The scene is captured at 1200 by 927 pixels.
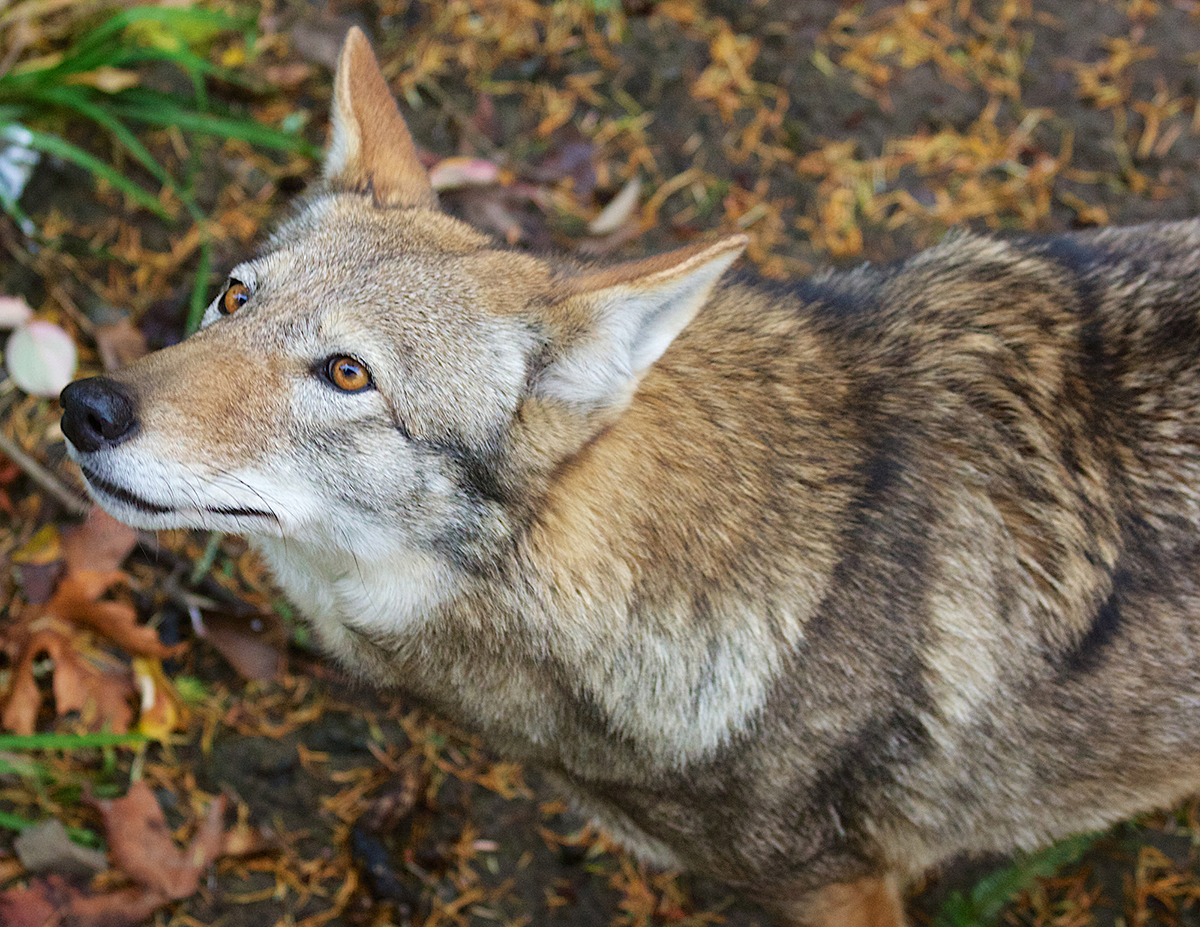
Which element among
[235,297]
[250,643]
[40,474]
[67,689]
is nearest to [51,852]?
[67,689]

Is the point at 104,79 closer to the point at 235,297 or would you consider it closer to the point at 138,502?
the point at 235,297

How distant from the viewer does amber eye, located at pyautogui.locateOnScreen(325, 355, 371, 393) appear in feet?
8.15

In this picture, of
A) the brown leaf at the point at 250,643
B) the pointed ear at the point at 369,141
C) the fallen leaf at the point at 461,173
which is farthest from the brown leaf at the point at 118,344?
the pointed ear at the point at 369,141

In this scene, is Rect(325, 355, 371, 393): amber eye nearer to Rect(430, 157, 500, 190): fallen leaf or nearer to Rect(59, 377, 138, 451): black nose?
Rect(59, 377, 138, 451): black nose

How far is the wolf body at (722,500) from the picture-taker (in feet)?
8.09

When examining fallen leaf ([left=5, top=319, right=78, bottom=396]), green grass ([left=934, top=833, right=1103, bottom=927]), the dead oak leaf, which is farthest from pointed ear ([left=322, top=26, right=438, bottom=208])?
green grass ([left=934, top=833, right=1103, bottom=927])

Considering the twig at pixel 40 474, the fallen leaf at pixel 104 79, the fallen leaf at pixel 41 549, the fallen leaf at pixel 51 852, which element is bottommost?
the fallen leaf at pixel 51 852

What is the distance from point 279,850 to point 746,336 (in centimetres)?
262

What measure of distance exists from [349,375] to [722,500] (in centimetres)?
106

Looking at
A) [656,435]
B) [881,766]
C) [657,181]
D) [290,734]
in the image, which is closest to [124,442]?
[656,435]

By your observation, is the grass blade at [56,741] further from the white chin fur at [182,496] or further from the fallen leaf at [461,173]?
the fallen leaf at [461,173]

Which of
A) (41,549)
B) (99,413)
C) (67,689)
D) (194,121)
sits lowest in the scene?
(67,689)

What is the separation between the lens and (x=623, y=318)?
231cm

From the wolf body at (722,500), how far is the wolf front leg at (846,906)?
0.22 metres
